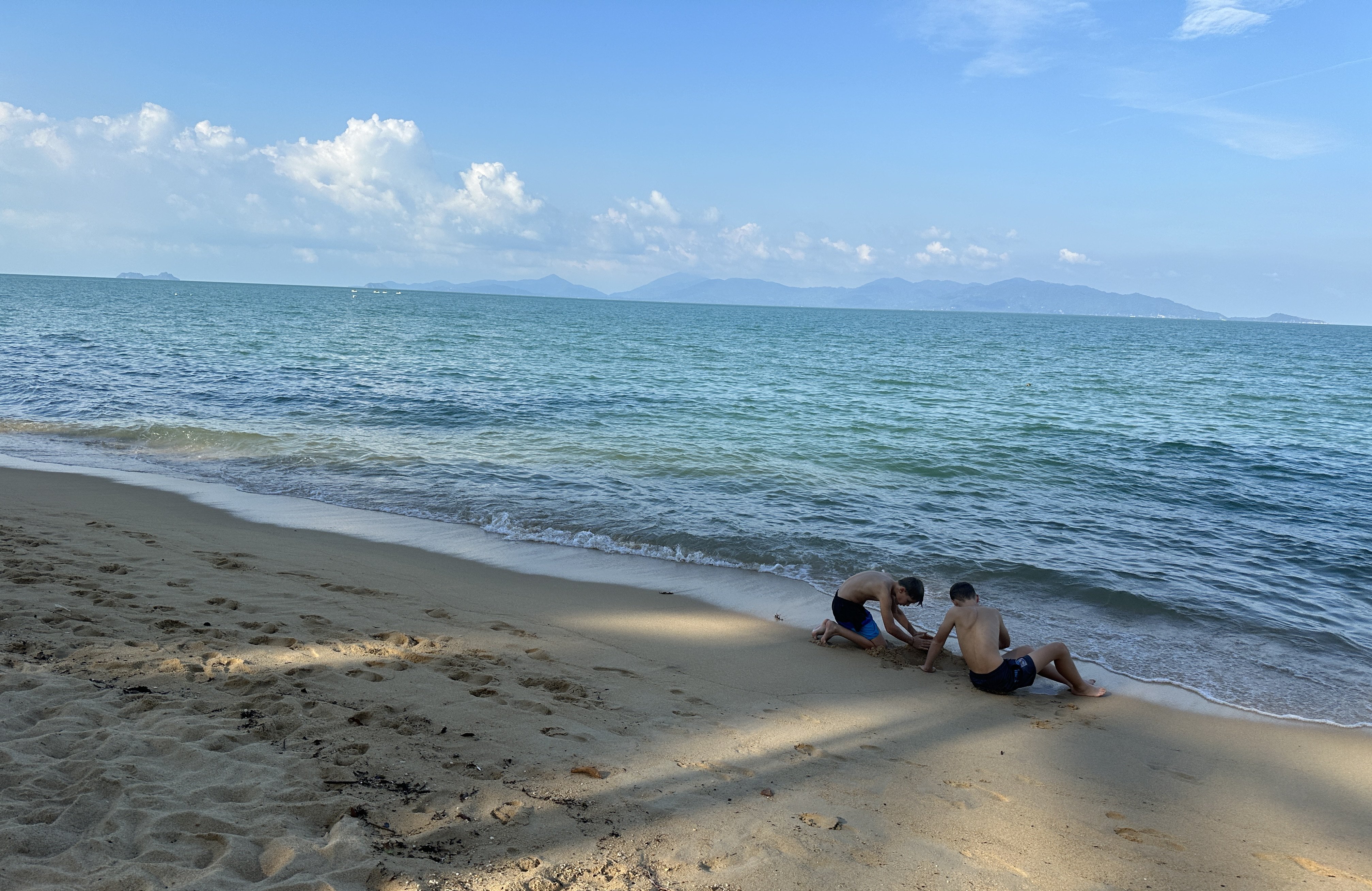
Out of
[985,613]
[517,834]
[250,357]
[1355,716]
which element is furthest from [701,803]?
[250,357]

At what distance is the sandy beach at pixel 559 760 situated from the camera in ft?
10.6

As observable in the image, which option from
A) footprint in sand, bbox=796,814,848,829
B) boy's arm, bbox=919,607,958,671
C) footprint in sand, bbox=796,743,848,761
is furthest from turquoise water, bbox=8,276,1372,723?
footprint in sand, bbox=796,814,848,829

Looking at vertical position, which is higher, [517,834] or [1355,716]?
[517,834]

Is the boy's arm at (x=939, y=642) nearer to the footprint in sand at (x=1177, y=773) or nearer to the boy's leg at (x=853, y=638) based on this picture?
the boy's leg at (x=853, y=638)

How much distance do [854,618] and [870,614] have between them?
0.24 m

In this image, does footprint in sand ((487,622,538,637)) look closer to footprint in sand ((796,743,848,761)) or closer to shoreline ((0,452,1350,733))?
shoreline ((0,452,1350,733))

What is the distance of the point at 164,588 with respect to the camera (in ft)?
21.0

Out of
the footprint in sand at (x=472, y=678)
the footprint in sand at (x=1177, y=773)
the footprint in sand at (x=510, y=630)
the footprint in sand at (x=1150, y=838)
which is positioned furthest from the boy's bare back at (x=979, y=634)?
the footprint in sand at (x=472, y=678)

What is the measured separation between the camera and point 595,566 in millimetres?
9164

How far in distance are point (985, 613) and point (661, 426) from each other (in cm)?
1245

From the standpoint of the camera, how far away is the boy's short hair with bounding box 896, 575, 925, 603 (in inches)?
269

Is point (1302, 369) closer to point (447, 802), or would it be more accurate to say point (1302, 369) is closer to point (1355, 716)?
point (1355, 716)

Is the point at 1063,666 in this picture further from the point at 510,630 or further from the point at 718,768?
the point at 510,630

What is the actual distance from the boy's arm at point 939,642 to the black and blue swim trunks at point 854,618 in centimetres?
58
